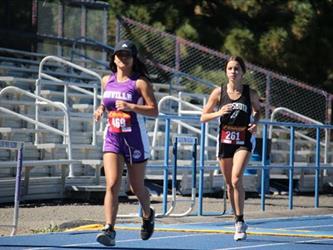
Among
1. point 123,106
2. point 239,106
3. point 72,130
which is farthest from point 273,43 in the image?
point 123,106

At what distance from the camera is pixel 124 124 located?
8.80 metres

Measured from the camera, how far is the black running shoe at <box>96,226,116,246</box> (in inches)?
336

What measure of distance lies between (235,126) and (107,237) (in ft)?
6.90

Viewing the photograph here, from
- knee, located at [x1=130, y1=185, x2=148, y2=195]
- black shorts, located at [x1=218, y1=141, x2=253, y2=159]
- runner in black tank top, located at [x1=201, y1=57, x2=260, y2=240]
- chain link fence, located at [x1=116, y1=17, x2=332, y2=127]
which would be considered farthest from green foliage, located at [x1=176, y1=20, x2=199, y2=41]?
knee, located at [x1=130, y1=185, x2=148, y2=195]

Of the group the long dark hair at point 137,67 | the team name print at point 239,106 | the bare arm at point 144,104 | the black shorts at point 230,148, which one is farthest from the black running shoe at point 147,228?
the team name print at point 239,106

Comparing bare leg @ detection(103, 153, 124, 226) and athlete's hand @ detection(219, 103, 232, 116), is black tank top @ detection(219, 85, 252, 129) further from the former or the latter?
bare leg @ detection(103, 153, 124, 226)

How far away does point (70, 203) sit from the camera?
14.4m

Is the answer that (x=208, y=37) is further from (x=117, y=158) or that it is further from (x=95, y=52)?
(x=117, y=158)

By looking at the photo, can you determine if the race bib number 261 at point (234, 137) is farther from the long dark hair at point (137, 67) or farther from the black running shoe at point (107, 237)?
the black running shoe at point (107, 237)

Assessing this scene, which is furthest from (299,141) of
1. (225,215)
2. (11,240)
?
(11,240)

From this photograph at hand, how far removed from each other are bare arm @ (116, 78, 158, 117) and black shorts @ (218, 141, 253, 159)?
1.29 m

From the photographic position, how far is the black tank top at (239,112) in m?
9.87

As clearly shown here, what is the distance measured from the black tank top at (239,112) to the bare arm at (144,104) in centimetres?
123

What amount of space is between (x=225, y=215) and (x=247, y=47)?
1147 centimetres
